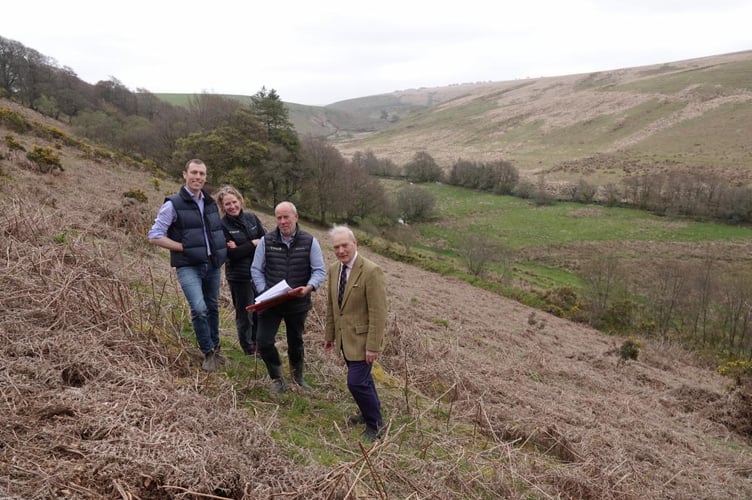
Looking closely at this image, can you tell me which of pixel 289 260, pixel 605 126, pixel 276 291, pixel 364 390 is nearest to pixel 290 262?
pixel 289 260

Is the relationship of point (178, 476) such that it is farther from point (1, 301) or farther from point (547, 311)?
point (547, 311)

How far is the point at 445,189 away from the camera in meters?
61.1

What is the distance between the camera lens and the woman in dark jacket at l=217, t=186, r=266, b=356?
504cm

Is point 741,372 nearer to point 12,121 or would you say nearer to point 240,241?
point 240,241

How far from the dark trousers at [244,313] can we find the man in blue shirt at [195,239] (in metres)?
0.57

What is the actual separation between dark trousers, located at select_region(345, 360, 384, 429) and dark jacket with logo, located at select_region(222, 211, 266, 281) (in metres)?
1.92

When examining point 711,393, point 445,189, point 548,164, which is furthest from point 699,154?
point 711,393

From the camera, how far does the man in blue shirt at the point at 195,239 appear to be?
171 inches

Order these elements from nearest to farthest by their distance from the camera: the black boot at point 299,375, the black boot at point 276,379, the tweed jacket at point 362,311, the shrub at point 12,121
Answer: the tweed jacket at point 362,311
the black boot at point 276,379
the black boot at point 299,375
the shrub at point 12,121

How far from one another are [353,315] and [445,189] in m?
58.8

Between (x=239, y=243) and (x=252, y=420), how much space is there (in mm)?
2220

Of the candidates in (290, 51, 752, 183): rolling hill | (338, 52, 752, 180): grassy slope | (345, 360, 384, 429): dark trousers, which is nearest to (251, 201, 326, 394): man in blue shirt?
(345, 360, 384, 429): dark trousers

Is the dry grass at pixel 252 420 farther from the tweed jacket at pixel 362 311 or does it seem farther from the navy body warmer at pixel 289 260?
the navy body warmer at pixel 289 260

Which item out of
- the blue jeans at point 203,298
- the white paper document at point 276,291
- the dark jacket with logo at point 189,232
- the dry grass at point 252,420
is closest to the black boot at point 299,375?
the dry grass at point 252,420
